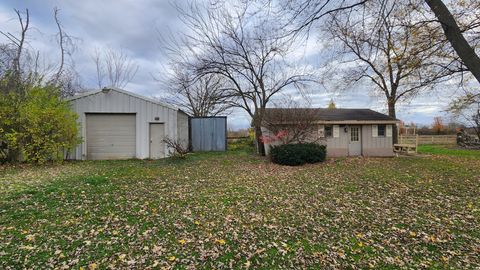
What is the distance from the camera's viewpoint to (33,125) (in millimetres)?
10070

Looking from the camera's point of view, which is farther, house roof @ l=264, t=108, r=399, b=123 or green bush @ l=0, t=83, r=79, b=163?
house roof @ l=264, t=108, r=399, b=123

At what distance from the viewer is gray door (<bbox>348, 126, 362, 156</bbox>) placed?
49.9 ft

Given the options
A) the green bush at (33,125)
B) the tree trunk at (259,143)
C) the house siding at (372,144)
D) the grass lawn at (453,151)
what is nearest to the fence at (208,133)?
the tree trunk at (259,143)

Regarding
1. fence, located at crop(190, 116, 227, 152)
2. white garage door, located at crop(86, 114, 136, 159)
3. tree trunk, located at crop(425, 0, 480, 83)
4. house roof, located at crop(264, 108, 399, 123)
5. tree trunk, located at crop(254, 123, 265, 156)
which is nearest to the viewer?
tree trunk, located at crop(425, 0, 480, 83)

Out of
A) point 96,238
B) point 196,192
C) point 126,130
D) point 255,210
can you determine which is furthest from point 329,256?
point 126,130

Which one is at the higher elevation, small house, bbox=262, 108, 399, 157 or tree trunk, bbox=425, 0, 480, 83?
tree trunk, bbox=425, 0, 480, 83

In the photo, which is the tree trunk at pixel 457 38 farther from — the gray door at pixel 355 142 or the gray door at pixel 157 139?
the gray door at pixel 157 139

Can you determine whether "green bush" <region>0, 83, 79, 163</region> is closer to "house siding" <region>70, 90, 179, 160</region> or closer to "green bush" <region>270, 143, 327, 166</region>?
"house siding" <region>70, 90, 179, 160</region>

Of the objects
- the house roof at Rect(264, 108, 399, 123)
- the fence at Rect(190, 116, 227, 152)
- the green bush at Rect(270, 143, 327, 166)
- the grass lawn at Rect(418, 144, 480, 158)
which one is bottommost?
the grass lawn at Rect(418, 144, 480, 158)

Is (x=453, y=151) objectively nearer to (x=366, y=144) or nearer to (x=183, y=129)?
(x=366, y=144)

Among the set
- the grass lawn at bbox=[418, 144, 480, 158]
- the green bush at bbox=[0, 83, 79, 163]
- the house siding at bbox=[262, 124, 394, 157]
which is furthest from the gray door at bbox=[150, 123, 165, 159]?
the grass lawn at bbox=[418, 144, 480, 158]

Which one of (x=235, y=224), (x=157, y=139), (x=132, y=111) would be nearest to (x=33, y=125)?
(x=132, y=111)

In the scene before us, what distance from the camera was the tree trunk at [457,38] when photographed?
4473 millimetres

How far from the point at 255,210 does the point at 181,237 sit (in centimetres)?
170
